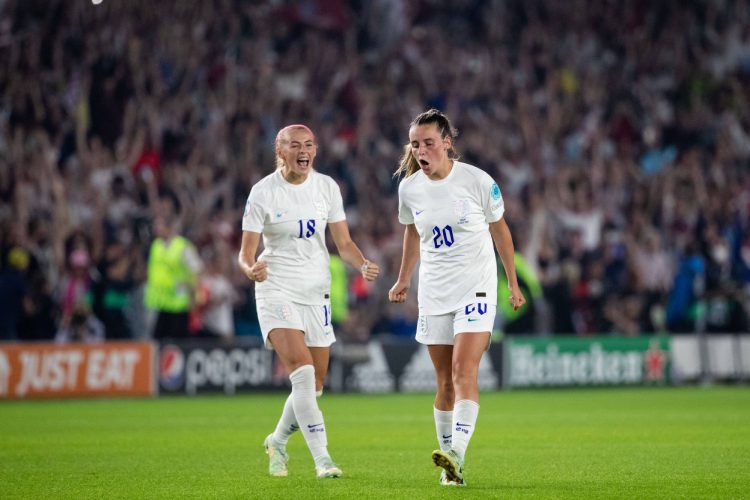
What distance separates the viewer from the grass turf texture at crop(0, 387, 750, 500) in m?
8.69

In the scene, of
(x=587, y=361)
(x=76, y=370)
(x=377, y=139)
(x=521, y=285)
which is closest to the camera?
Answer: (x=76, y=370)

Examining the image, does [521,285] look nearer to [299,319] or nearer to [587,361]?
[587,361]

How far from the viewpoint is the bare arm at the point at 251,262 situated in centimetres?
950

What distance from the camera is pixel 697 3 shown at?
3006 cm

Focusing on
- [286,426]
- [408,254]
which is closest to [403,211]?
[408,254]

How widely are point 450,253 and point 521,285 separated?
12.8 metres

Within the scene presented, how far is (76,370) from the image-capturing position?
68.2 feet

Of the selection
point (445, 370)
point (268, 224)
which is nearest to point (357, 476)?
point (445, 370)

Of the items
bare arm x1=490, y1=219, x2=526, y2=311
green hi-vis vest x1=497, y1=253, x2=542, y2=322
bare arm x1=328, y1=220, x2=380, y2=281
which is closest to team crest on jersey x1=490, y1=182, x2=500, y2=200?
bare arm x1=490, y1=219, x2=526, y2=311

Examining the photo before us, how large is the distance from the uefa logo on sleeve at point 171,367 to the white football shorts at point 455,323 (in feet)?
41.5

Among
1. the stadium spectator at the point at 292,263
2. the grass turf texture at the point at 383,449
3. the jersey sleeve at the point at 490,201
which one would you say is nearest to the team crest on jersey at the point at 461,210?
the jersey sleeve at the point at 490,201

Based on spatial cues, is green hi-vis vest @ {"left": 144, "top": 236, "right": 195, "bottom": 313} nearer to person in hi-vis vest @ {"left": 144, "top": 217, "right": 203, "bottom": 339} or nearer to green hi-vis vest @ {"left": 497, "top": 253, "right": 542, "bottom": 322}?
person in hi-vis vest @ {"left": 144, "top": 217, "right": 203, "bottom": 339}

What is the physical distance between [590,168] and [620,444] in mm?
14840

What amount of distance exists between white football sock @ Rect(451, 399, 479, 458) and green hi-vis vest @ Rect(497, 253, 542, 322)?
1240 centimetres
